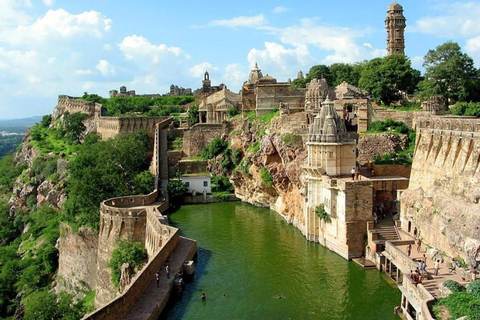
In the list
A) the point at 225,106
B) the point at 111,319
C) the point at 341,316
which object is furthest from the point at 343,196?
the point at 225,106

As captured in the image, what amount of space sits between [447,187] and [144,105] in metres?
62.0

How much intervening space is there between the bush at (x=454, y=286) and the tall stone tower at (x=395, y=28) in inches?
2166

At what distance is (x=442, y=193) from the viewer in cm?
2803

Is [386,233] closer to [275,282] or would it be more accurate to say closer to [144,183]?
[275,282]

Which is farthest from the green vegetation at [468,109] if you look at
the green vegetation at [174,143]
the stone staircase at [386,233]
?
the green vegetation at [174,143]

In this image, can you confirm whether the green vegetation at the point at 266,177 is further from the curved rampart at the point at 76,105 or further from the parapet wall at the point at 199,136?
the curved rampart at the point at 76,105

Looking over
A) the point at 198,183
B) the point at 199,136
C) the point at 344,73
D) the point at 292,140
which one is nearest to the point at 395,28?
the point at 344,73

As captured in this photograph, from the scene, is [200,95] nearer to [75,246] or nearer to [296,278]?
[75,246]

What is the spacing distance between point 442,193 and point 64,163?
4578 centimetres

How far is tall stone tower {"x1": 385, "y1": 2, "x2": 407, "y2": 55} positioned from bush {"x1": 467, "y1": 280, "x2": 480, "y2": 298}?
5561 centimetres

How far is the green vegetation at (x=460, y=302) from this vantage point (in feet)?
61.5

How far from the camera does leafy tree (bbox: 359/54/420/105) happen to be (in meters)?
51.1

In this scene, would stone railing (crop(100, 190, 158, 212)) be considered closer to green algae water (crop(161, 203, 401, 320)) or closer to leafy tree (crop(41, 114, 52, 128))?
green algae water (crop(161, 203, 401, 320))

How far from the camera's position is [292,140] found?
4284 centimetres
